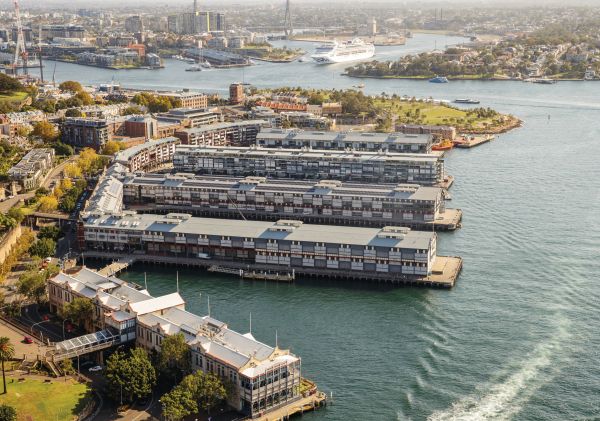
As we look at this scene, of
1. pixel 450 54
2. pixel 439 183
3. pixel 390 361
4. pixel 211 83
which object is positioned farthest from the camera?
pixel 450 54

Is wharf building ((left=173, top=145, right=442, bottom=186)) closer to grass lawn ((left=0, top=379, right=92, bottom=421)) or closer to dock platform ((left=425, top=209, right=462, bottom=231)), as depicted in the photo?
dock platform ((left=425, top=209, right=462, bottom=231))

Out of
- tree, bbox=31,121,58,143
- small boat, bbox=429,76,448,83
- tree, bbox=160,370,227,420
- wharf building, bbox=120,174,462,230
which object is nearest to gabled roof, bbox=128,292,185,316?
tree, bbox=160,370,227,420

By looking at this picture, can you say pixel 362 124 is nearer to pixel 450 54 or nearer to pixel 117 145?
pixel 117 145

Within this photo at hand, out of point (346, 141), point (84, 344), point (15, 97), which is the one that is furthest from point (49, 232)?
point (15, 97)

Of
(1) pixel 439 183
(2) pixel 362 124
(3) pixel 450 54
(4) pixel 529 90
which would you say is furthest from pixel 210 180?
(3) pixel 450 54

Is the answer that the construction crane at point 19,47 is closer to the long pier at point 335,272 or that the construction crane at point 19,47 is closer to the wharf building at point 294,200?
the wharf building at point 294,200

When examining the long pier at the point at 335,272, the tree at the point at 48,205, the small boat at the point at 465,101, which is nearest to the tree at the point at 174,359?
the long pier at the point at 335,272
